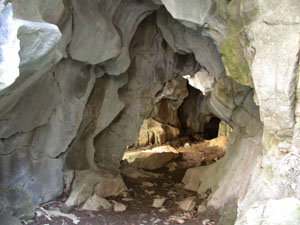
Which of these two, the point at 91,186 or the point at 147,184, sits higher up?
the point at 91,186

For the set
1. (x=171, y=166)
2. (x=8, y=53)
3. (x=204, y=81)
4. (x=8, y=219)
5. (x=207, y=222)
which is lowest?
(x=171, y=166)

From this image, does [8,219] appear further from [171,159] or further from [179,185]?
[171,159]

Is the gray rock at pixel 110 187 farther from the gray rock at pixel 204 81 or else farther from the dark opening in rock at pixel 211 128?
the dark opening in rock at pixel 211 128

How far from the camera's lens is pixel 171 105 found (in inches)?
674

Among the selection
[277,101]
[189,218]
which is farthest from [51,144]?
[277,101]

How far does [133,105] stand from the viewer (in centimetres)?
886

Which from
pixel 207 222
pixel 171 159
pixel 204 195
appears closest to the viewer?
pixel 207 222

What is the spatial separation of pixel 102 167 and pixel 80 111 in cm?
238

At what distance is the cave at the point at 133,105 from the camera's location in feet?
11.8

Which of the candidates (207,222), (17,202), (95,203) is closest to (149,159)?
(95,203)

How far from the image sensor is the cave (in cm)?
359

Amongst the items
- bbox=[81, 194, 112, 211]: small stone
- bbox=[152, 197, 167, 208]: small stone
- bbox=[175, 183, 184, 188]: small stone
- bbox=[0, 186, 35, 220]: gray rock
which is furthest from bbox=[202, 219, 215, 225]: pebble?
bbox=[0, 186, 35, 220]: gray rock

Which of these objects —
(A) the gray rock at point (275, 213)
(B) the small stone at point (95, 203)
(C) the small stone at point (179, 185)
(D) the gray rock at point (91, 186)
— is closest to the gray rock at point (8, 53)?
(A) the gray rock at point (275, 213)

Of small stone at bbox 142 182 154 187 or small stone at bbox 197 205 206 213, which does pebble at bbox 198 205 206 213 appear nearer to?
small stone at bbox 197 205 206 213
